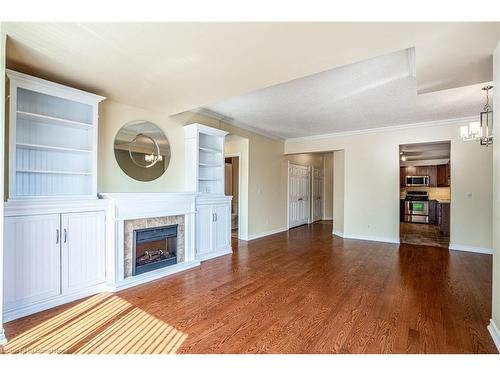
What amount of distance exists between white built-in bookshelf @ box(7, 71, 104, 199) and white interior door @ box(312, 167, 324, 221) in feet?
23.3

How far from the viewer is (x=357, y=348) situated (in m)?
→ 1.82

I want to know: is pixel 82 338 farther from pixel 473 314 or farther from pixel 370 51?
pixel 473 314

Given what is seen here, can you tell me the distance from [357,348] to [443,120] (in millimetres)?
4925

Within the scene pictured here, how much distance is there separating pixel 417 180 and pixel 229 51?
899 cm

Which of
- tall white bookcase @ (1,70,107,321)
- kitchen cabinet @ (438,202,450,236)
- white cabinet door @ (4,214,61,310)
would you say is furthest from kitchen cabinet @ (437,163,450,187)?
white cabinet door @ (4,214,61,310)

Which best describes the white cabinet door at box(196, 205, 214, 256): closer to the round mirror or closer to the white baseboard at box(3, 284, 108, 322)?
the round mirror

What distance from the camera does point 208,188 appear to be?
186 inches

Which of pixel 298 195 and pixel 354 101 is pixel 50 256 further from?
pixel 298 195

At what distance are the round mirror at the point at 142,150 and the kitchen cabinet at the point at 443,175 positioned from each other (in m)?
8.76

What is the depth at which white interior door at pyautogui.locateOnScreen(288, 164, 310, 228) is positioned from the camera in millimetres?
7309

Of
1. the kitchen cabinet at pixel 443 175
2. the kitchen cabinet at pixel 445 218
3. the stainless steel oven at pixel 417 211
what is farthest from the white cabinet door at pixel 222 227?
the kitchen cabinet at pixel 443 175

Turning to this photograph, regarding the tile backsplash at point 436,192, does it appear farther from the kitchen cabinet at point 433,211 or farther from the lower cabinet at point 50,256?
the lower cabinet at point 50,256

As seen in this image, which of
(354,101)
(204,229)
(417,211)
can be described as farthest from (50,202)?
(417,211)

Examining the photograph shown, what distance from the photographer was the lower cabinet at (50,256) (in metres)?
2.21
